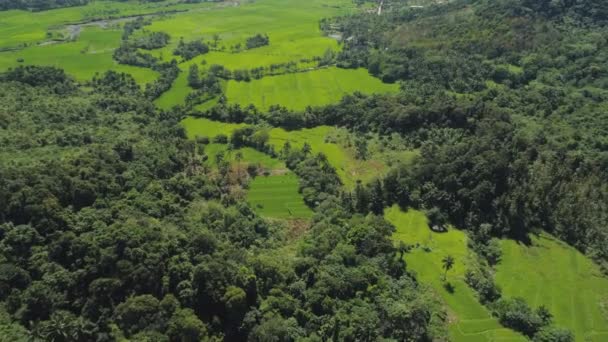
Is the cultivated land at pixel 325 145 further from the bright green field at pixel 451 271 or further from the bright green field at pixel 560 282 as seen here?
the bright green field at pixel 560 282

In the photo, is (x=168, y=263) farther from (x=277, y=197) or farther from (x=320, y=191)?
(x=320, y=191)

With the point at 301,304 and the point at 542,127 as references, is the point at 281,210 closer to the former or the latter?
the point at 301,304

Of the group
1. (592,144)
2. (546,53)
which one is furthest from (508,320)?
(546,53)

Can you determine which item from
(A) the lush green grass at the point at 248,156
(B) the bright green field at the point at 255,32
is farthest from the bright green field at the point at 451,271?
(B) the bright green field at the point at 255,32

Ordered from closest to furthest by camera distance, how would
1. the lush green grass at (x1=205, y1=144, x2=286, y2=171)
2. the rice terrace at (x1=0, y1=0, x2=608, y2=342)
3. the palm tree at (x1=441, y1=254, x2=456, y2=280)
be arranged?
the rice terrace at (x1=0, y1=0, x2=608, y2=342), the palm tree at (x1=441, y1=254, x2=456, y2=280), the lush green grass at (x1=205, y1=144, x2=286, y2=171)

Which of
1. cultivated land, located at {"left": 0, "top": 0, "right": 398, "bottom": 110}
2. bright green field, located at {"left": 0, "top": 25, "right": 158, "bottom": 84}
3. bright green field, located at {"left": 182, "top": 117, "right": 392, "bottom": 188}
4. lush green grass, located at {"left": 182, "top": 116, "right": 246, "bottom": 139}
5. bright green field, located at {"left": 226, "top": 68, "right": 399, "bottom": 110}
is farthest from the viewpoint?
bright green field, located at {"left": 0, "top": 25, "right": 158, "bottom": 84}

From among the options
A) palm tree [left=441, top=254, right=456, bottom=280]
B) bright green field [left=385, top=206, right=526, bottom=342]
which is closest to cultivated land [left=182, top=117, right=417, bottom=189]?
bright green field [left=385, top=206, right=526, bottom=342]

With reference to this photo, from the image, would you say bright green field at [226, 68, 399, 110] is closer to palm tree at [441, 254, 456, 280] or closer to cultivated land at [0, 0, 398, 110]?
cultivated land at [0, 0, 398, 110]

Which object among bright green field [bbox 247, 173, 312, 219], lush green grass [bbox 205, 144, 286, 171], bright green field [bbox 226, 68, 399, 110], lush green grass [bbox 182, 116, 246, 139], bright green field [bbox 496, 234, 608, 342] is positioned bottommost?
A: bright green field [bbox 496, 234, 608, 342]
